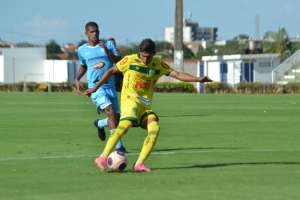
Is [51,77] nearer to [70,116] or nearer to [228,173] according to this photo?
[70,116]

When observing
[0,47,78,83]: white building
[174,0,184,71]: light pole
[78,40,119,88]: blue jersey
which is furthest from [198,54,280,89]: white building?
[78,40,119,88]: blue jersey

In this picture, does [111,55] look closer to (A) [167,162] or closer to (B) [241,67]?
(A) [167,162]

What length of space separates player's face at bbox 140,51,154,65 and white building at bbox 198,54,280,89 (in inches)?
2505

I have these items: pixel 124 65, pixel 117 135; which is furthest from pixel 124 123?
pixel 124 65

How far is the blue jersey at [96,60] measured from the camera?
15.8 meters

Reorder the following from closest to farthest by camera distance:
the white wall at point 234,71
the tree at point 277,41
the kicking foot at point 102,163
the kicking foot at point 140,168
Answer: the kicking foot at point 140,168, the kicking foot at point 102,163, the white wall at point 234,71, the tree at point 277,41

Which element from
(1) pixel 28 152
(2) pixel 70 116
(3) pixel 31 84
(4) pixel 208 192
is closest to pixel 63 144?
(1) pixel 28 152

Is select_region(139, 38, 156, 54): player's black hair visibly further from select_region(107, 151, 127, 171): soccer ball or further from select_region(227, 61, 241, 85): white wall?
select_region(227, 61, 241, 85): white wall

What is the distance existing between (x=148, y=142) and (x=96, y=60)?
Result: 126 inches

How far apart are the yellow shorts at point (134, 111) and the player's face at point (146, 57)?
1.80 feet

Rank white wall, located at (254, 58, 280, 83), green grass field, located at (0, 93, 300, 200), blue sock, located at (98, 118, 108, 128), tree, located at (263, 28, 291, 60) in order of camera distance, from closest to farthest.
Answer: green grass field, located at (0, 93, 300, 200)
blue sock, located at (98, 118, 108, 128)
white wall, located at (254, 58, 280, 83)
tree, located at (263, 28, 291, 60)

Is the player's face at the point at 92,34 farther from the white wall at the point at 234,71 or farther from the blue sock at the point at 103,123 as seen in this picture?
the white wall at the point at 234,71

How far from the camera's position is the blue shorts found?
15.8m

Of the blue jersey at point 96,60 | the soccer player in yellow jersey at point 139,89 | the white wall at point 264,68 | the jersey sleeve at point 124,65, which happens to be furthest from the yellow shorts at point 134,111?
the white wall at point 264,68
